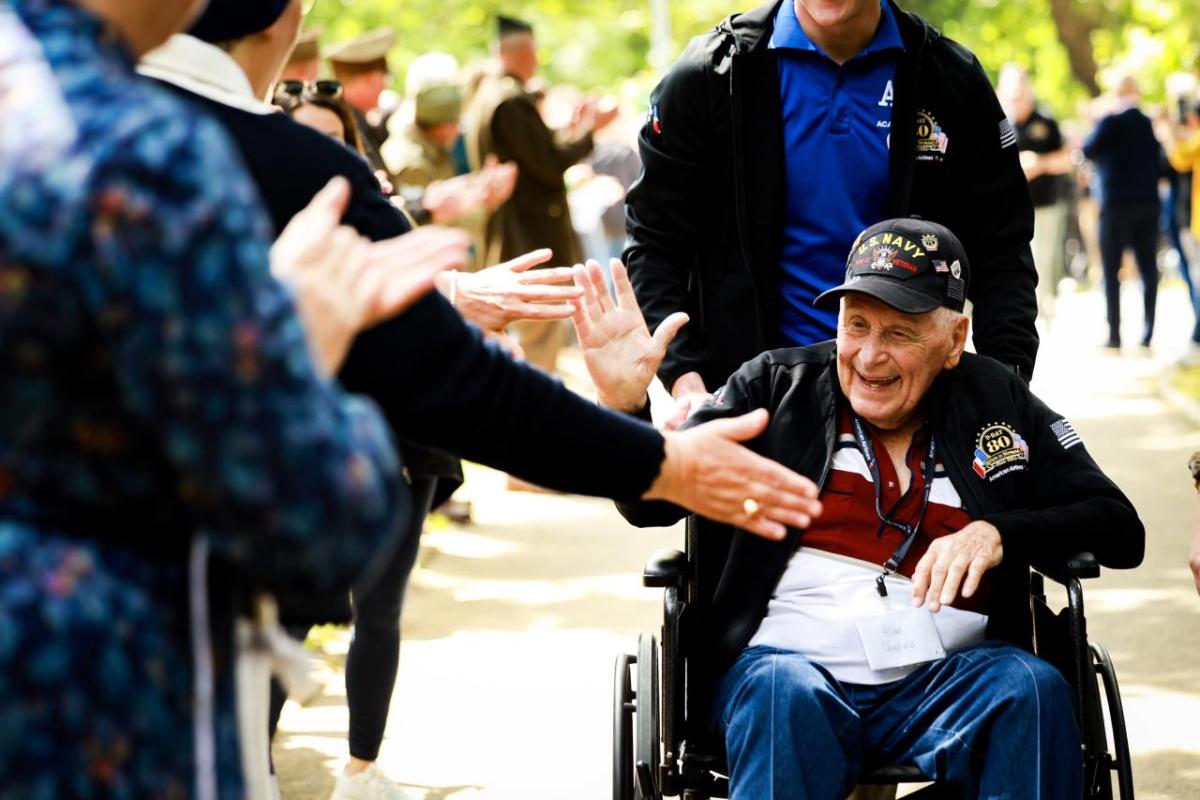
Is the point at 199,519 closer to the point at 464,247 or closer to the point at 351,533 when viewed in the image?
the point at 351,533

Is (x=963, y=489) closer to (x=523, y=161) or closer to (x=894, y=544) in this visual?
(x=894, y=544)

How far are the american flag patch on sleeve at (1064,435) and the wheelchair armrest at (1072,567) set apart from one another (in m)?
0.26

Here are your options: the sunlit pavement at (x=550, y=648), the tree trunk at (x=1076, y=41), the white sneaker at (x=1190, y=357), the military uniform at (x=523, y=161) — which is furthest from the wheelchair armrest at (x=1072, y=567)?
the tree trunk at (x=1076, y=41)

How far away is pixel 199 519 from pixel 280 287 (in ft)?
0.78

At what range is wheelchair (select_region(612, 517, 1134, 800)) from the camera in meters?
3.79

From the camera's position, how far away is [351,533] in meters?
1.78

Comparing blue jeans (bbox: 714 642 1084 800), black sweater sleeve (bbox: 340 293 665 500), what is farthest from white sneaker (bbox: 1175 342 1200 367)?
black sweater sleeve (bbox: 340 293 665 500)

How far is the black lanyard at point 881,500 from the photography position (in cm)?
393

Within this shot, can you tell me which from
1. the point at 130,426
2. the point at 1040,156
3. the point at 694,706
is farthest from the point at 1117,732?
the point at 1040,156

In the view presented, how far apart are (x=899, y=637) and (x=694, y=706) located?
0.47 metres

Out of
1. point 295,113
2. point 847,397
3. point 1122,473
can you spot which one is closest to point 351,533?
point 847,397

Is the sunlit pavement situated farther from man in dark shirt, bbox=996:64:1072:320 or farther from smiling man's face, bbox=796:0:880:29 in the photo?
man in dark shirt, bbox=996:64:1072:320

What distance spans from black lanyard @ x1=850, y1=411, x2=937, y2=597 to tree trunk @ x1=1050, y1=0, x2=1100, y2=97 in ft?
105

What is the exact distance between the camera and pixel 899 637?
152 inches
